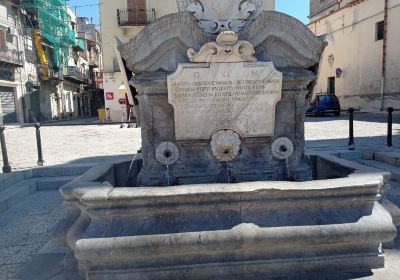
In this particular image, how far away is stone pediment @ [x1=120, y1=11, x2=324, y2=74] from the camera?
3068mm

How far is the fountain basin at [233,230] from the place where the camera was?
2.23 m

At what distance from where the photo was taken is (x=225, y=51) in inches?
120

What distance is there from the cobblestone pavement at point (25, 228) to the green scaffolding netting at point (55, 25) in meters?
26.2

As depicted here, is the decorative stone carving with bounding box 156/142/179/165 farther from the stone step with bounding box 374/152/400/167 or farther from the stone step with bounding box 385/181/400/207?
the stone step with bounding box 374/152/400/167

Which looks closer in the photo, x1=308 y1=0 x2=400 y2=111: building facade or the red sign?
x1=308 y1=0 x2=400 y2=111: building facade

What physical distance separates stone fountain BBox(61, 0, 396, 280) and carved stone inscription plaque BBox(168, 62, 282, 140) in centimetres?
1

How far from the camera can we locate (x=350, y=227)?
228 cm

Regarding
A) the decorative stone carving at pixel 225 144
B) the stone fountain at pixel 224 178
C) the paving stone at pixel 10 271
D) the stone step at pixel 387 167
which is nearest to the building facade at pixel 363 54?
the stone step at pixel 387 167

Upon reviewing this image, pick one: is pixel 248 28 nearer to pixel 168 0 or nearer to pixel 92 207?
pixel 92 207

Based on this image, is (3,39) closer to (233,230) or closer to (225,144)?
(225,144)

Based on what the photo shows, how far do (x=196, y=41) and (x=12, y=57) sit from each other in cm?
2499

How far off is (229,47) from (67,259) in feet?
7.79

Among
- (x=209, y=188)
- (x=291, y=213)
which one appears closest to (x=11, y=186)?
(x=209, y=188)

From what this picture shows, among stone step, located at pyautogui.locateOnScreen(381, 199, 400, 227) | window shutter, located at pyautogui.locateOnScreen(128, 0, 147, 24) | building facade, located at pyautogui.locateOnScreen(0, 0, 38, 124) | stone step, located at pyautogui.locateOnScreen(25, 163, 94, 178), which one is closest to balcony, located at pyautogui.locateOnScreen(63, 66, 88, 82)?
building facade, located at pyautogui.locateOnScreen(0, 0, 38, 124)
